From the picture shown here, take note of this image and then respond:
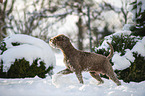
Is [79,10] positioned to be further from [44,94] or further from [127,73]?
[44,94]

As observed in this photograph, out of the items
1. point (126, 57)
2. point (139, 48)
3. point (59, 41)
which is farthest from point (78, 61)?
point (139, 48)

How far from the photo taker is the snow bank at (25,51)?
4651 millimetres

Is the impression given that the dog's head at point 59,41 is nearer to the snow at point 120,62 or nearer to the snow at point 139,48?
the snow at point 120,62

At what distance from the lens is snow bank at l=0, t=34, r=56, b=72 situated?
465 centimetres

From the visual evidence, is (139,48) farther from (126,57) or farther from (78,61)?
(78,61)

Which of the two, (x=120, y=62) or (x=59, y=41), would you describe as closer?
(x=59, y=41)

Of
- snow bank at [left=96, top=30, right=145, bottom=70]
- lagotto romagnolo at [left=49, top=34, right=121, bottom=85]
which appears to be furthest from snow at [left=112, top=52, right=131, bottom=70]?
lagotto romagnolo at [left=49, top=34, right=121, bottom=85]

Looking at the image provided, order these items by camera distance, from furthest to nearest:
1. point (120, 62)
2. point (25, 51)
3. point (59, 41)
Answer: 1. point (25, 51)
2. point (120, 62)
3. point (59, 41)

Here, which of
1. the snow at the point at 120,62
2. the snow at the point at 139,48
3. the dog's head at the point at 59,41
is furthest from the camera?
the snow at the point at 139,48

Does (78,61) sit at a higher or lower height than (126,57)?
higher

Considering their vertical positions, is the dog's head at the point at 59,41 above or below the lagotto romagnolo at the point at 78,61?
above

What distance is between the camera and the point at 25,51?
15.8 ft

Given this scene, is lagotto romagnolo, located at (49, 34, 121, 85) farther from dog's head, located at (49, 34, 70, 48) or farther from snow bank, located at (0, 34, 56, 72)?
snow bank, located at (0, 34, 56, 72)

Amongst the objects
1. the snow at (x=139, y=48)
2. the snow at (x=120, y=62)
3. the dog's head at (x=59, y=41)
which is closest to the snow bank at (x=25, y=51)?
the dog's head at (x=59, y=41)
